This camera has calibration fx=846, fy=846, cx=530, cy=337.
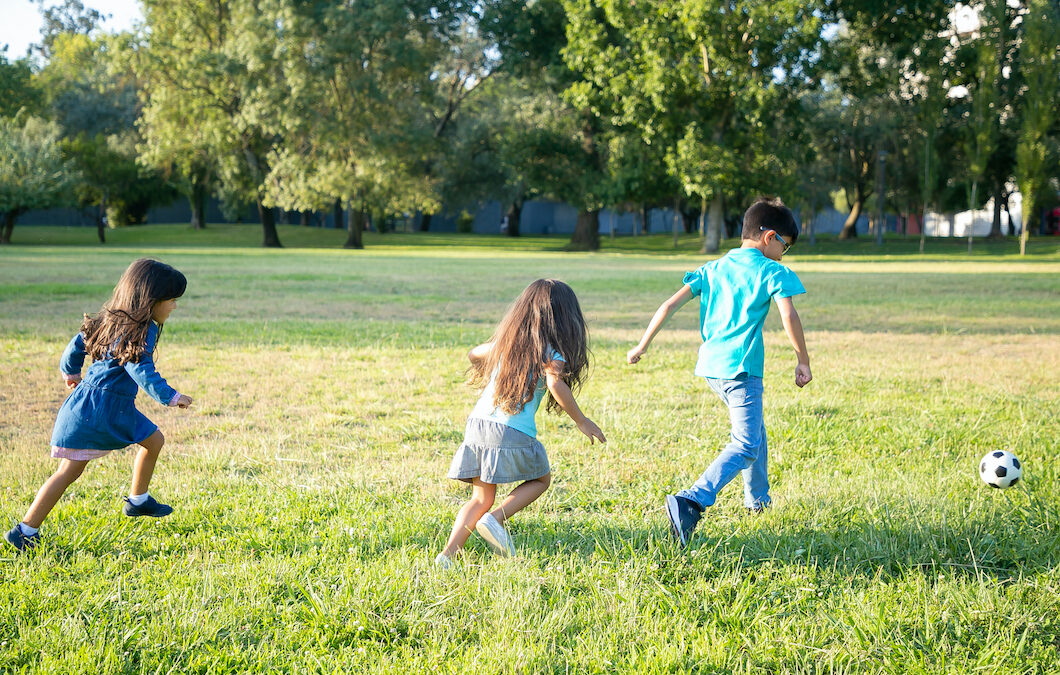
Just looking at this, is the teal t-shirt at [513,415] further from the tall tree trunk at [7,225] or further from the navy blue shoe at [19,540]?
the tall tree trunk at [7,225]

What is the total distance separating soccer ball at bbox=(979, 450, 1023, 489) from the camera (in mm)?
3963

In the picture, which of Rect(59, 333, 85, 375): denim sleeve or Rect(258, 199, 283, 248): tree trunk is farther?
Rect(258, 199, 283, 248): tree trunk

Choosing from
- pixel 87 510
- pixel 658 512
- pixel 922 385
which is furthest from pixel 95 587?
pixel 922 385

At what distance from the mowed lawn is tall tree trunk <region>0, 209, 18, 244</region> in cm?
4100

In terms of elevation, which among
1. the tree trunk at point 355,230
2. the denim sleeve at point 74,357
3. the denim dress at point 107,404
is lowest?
the denim dress at point 107,404

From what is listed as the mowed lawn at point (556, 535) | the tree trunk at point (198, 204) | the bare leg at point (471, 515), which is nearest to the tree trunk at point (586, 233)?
the tree trunk at point (198, 204)

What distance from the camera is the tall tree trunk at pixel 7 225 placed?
42281 millimetres

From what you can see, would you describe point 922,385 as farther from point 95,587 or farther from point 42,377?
point 42,377

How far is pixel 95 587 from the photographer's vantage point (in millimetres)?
2928

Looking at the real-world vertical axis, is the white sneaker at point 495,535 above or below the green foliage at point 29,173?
below

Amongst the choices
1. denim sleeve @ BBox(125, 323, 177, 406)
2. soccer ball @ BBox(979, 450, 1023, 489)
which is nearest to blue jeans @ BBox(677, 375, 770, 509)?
soccer ball @ BBox(979, 450, 1023, 489)

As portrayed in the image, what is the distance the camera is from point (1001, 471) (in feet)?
13.0

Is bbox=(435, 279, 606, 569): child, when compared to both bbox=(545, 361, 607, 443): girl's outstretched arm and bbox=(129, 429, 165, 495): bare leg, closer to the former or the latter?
bbox=(545, 361, 607, 443): girl's outstretched arm

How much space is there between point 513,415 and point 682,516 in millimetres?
813
